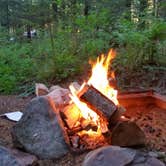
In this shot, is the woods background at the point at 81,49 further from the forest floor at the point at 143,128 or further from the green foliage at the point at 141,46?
the forest floor at the point at 143,128

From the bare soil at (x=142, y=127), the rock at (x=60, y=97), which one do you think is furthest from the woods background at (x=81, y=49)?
the rock at (x=60, y=97)

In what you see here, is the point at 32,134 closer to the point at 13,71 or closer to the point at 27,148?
the point at 27,148

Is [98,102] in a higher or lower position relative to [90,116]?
higher

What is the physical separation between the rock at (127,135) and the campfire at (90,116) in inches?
5.3

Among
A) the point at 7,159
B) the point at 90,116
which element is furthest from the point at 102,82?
the point at 7,159

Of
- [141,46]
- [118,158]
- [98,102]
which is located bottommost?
[118,158]

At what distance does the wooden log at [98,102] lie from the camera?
11.3 feet

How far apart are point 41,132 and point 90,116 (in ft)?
1.77

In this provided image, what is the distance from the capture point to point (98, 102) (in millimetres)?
3498

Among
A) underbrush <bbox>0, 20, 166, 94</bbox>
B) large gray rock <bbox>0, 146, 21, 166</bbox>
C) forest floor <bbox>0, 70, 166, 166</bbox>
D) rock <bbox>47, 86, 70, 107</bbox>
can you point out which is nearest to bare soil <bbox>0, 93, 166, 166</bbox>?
forest floor <bbox>0, 70, 166, 166</bbox>

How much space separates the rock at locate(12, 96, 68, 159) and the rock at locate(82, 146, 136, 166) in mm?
579

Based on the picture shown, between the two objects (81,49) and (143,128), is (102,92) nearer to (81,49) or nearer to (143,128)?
(143,128)

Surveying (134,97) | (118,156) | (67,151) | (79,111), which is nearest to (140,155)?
(118,156)

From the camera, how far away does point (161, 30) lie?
5.64m
